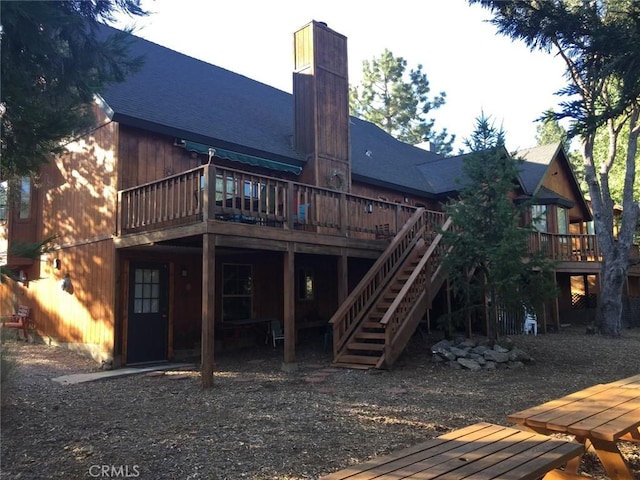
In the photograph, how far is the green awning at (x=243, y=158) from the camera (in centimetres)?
1121

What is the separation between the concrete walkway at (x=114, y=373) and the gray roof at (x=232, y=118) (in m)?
4.83

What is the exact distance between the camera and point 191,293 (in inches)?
462

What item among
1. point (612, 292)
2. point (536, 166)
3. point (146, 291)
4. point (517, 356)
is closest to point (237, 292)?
point (146, 291)

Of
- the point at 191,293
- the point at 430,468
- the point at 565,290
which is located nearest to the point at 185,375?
the point at 191,293

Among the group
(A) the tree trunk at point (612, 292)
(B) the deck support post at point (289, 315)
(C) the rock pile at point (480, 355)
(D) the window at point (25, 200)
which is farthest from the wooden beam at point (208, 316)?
(A) the tree trunk at point (612, 292)

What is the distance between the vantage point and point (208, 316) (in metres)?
7.91

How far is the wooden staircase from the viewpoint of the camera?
9180 millimetres

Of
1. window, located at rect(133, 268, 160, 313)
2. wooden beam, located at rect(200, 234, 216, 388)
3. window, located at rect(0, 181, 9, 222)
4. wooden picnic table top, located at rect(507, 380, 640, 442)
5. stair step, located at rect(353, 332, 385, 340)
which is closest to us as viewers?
wooden picnic table top, located at rect(507, 380, 640, 442)

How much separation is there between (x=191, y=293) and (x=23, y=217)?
5282mm

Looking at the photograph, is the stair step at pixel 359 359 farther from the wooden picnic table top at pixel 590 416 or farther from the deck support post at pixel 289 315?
the wooden picnic table top at pixel 590 416

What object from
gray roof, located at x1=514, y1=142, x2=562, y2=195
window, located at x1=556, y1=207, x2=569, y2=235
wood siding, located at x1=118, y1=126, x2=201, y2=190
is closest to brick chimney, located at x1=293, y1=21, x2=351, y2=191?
wood siding, located at x1=118, y1=126, x2=201, y2=190

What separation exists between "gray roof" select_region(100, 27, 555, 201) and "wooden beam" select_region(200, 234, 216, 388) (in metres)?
3.23

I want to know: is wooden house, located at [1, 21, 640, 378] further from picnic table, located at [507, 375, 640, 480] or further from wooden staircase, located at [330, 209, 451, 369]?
picnic table, located at [507, 375, 640, 480]

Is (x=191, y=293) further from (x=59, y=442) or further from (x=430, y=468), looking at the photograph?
(x=430, y=468)
